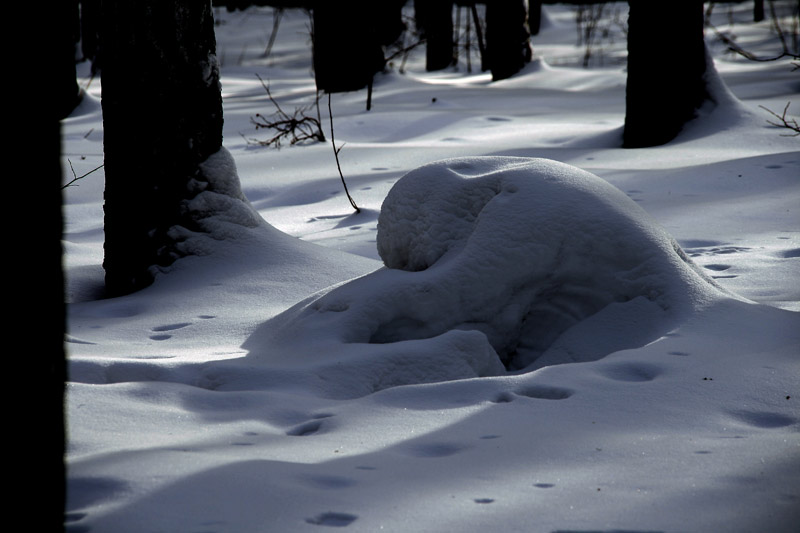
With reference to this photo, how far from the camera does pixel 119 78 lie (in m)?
3.87

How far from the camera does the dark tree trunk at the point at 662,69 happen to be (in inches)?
250

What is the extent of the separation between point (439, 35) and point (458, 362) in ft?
41.9

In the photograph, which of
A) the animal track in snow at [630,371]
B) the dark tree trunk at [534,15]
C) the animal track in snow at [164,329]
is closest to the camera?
the animal track in snow at [630,371]

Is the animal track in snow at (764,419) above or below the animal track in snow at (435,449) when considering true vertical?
above

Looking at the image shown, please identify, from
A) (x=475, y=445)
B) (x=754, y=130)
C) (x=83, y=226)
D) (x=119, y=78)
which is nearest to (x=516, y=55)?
(x=754, y=130)

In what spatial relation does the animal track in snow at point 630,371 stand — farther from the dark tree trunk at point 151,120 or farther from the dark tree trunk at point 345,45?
the dark tree trunk at point 345,45

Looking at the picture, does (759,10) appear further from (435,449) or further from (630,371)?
(435,449)

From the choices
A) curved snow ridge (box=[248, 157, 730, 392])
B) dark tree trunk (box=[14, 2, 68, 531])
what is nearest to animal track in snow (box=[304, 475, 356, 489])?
dark tree trunk (box=[14, 2, 68, 531])

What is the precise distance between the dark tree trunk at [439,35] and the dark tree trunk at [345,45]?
3.83m

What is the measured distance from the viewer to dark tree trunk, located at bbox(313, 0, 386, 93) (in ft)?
31.1

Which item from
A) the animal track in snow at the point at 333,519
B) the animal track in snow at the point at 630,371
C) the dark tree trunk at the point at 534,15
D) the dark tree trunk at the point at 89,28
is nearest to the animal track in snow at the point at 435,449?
the animal track in snow at the point at 333,519

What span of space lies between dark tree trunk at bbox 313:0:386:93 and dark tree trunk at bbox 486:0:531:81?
1774 mm

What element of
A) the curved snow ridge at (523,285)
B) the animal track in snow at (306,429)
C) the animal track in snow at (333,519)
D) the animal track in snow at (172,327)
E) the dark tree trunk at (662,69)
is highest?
the dark tree trunk at (662,69)

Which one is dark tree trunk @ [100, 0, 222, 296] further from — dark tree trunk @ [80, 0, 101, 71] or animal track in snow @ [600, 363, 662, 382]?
dark tree trunk @ [80, 0, 101, 71]
